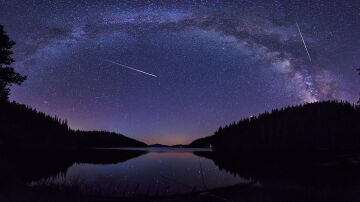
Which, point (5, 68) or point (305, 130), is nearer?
point (5, 68)

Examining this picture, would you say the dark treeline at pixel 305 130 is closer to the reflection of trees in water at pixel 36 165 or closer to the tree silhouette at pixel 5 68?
the reflection of trees in water at pixel 36 165

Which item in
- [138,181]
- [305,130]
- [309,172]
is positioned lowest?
[138,181]

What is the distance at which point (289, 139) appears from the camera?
102m

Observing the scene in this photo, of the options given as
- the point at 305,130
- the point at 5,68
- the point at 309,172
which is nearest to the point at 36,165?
the point at 5,68

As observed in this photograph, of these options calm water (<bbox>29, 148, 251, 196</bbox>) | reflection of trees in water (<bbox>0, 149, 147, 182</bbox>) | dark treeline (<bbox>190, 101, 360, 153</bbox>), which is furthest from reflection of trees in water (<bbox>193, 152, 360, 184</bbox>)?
dark treeline (<bbox>190, 101, 360, 153</bbox>)

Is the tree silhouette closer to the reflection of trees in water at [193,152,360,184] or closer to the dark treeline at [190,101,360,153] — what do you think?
the reflection of trees in water at [193,152,360,184]

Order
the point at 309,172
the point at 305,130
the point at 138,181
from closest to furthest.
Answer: the point at 138,181 < the point at 309,172 < the point at 305,130

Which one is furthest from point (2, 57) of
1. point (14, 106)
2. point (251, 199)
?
point (14, 106)

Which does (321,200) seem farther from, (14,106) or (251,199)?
(14,106)

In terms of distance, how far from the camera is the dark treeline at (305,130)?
3602 inches

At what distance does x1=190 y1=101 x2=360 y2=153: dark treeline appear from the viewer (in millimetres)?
91500

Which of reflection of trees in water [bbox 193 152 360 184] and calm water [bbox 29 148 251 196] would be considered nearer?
calm water [bbox 29 148 251 196]

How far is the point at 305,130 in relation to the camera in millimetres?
100750

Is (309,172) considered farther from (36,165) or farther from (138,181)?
(36,165)
